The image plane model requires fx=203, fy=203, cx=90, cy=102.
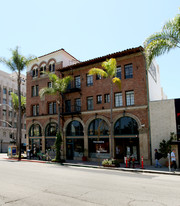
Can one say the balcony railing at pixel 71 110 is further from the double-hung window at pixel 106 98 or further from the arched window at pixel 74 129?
the double-hung window at pixel 106 98

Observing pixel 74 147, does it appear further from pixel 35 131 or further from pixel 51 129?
pixel 35 131

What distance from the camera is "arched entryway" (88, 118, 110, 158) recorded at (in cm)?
2395

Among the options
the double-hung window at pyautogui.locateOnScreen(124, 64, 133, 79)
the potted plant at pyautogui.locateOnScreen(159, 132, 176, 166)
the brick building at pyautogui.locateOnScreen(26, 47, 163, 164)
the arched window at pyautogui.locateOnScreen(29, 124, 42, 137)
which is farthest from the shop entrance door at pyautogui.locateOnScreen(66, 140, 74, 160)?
the potted plant at pyautogui.locateOnScreen(159, 132, 176, 166)

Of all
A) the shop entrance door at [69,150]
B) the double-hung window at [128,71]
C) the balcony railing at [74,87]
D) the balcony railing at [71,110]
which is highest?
the double-hung window at [128,71]

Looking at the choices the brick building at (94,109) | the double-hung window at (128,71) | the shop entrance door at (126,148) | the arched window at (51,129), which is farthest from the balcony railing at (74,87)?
the shop entrance door at (126,148)

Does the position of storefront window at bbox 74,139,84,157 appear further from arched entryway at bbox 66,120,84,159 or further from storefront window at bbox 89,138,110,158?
storefront window at bbox 89,138,110,158

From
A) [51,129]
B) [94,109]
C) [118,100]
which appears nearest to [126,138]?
[118,100]

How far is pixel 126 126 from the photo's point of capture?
74.5ft

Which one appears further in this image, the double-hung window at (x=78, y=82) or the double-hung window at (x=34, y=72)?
the double-hung window at (x=34, y=72)

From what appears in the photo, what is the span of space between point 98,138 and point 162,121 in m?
7.33

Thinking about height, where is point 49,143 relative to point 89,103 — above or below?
below

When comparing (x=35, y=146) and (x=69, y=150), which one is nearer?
(x=69, y=150)

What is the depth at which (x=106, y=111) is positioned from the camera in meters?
24.1

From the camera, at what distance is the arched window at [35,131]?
30.7 meters
